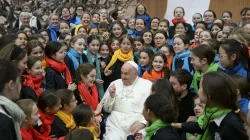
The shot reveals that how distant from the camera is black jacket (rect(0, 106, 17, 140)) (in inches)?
99.1

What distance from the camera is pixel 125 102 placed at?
542cm

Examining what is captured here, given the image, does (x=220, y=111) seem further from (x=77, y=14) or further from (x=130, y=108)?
(x=77, y=14)

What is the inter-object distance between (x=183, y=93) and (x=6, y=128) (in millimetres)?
2822

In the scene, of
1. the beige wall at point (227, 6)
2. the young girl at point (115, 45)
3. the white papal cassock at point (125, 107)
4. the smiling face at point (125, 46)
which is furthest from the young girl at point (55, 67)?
the beige wall at point (227, 6)

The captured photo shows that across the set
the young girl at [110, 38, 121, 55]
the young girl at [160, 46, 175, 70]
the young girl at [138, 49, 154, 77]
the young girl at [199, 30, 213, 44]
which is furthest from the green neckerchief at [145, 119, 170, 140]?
the young girl at [110, 38, 121, 55]

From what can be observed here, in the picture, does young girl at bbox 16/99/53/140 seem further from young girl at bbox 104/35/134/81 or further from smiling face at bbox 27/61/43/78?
young girl at bbox 104/35/134/81

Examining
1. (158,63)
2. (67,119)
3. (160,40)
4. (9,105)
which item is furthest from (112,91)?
(9,105)

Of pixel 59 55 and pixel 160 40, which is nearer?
pixel 59 55

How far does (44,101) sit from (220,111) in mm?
1935

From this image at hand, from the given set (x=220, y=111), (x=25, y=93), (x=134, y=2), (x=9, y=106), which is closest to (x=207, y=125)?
(x=220, y=111)

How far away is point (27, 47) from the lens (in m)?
5.64

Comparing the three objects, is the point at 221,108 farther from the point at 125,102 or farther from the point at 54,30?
the point at 54,30

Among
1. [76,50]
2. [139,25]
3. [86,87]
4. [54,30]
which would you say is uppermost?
[139,25]

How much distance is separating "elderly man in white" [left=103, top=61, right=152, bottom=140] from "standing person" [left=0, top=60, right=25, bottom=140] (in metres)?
2.58
